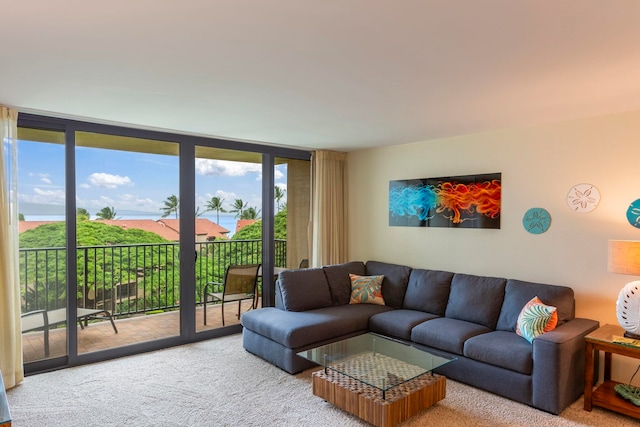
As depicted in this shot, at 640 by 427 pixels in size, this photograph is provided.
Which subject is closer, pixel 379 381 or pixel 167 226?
pixel 379 381

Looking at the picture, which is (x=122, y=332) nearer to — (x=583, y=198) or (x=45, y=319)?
(x=45, y=319)

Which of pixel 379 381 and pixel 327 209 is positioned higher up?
pixel 327 209

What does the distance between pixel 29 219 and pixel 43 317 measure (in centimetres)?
93

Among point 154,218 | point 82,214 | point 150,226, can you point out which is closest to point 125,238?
point 150,226

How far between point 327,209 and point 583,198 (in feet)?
9.92

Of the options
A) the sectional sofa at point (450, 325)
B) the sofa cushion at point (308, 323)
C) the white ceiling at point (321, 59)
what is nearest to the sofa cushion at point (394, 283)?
the sectional sofa at point (450, 325)

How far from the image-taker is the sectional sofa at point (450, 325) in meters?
3.01

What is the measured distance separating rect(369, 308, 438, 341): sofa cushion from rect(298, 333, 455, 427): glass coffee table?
50 cm

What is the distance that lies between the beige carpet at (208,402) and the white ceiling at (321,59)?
2.35 metres

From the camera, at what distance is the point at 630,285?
301 centimetres

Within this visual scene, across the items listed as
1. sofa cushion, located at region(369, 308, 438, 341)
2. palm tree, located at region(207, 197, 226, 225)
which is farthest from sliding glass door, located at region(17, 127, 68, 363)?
sofa cushion, located at region(369, 308, 438, 341)

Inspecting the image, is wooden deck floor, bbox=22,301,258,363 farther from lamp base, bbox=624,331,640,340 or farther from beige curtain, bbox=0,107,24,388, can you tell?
lamp base, bbox=624,331,640,340

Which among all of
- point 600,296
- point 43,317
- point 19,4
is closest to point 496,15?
point 19,4

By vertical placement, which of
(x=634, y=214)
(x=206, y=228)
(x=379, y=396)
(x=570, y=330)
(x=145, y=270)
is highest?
(x=634, y=214)
